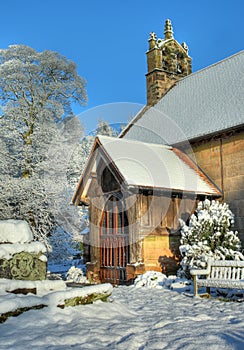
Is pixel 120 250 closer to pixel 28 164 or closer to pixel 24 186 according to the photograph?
pixel 24 186

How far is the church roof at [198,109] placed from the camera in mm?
14266

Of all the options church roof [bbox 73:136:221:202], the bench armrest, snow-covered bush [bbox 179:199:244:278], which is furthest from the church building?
the bench armrest

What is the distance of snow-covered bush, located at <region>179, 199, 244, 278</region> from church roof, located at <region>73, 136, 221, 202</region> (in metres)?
1.50

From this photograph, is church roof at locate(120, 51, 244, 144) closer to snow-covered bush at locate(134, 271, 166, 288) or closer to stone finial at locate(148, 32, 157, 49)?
stone finial at locate(148, 32, 157, 49)

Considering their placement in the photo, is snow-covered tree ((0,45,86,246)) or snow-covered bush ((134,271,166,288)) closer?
snow-covered bush ((134,271,166,288))

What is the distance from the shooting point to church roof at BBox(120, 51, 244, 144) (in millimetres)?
14266

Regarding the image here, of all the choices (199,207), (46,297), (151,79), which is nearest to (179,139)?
(199,207)

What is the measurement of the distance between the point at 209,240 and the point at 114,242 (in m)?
3.98

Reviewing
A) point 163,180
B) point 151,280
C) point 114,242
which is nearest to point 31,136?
point 114,242

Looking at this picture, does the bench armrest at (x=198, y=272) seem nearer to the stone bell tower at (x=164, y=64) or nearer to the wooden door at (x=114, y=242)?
the wooden door at (x=114, y=242)

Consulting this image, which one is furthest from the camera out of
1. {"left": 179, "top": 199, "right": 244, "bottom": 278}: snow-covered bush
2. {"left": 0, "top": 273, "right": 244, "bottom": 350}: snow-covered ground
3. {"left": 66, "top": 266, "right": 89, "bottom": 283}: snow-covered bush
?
{"left": 66, "top": 266, "right": 89, "bottom": 283}: snow-covered bush

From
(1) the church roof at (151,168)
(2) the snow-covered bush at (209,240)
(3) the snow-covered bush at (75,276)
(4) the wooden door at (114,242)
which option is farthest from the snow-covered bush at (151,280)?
(3) the snow-covered bush at (75,276)

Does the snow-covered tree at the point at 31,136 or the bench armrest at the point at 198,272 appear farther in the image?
the snow-covered tree at the point at 31,136

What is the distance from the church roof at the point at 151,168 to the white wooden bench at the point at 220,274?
3.35 m
